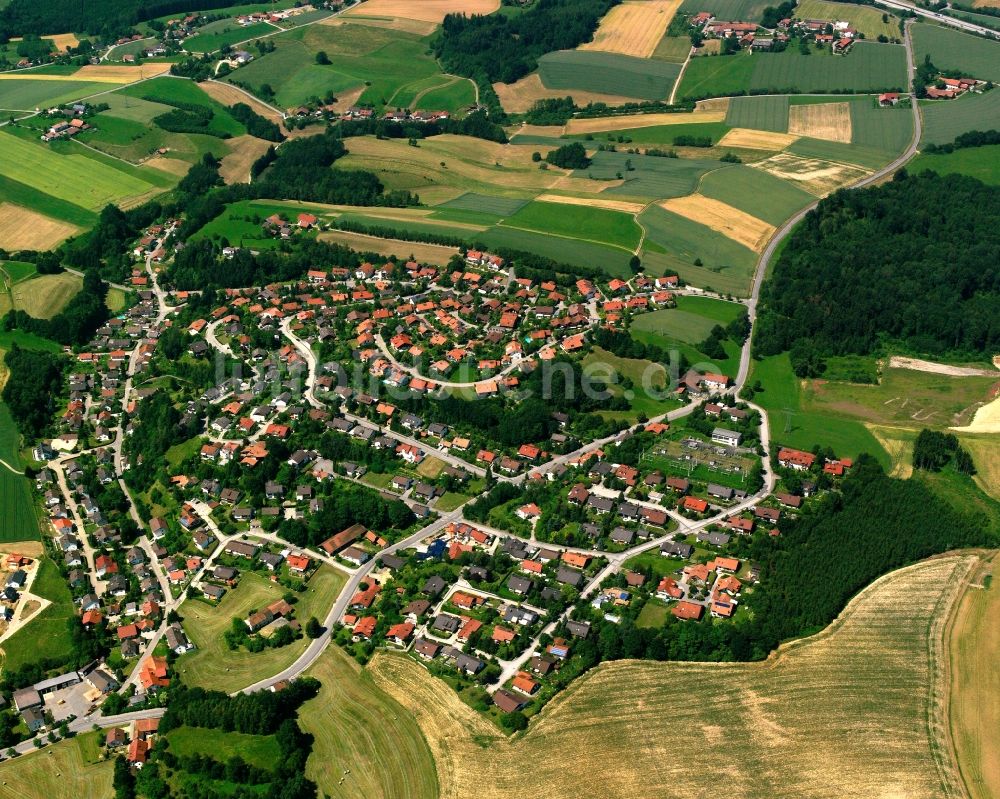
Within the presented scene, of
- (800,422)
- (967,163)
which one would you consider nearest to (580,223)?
(800,422)

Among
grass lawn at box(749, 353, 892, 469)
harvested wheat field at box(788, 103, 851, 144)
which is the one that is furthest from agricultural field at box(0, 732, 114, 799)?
harvested wheat field at box(788, 103, 851, 144)

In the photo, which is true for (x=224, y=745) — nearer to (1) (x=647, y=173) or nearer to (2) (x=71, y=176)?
(1) (x=647, y=173)

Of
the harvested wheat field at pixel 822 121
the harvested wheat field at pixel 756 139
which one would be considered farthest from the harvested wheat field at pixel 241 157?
the harvested wheat field at pixel 822 121

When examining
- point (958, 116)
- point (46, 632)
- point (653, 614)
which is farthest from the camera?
point (958, 116)

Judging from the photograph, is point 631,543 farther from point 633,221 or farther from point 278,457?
point 633,221

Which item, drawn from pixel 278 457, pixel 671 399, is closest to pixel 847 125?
pixel 671 399
